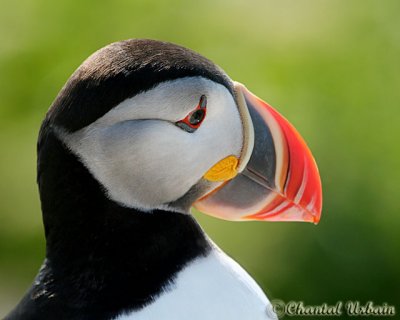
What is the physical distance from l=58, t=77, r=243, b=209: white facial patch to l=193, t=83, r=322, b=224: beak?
6 centimetres

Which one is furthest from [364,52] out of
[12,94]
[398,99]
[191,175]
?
[191,175]

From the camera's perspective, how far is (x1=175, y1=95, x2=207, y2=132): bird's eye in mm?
2193

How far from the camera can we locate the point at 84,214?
2.17 meters

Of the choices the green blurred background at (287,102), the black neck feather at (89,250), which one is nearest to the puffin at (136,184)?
the black neck feather at (89,250)

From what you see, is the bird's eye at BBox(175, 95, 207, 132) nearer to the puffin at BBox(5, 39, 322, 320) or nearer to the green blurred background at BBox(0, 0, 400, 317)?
the puffin at BBox(5, 39, 322, 320)

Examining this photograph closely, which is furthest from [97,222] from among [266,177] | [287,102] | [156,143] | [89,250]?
[287,102]

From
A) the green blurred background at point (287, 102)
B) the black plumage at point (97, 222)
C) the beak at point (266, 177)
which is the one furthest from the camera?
the green blurred background at point (287, 102)

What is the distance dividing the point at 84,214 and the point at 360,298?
1950 mm

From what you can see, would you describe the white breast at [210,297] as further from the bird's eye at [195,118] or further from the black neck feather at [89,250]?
the bird's eye at [195,118]

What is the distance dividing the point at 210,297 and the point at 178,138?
343mm

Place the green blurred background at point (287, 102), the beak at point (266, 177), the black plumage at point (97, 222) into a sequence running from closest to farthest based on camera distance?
the black plumage at point (97, 222) → the beak at point (266, 177) → the green blurred background at point (287, 102)

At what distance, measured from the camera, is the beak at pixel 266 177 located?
2336 mm

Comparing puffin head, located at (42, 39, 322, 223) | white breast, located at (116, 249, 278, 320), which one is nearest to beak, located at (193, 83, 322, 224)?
puffin head, located at (42, 39, 322, 223)

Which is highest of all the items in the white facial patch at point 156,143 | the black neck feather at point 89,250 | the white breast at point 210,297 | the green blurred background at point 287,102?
the white facial patch at point 156,143
